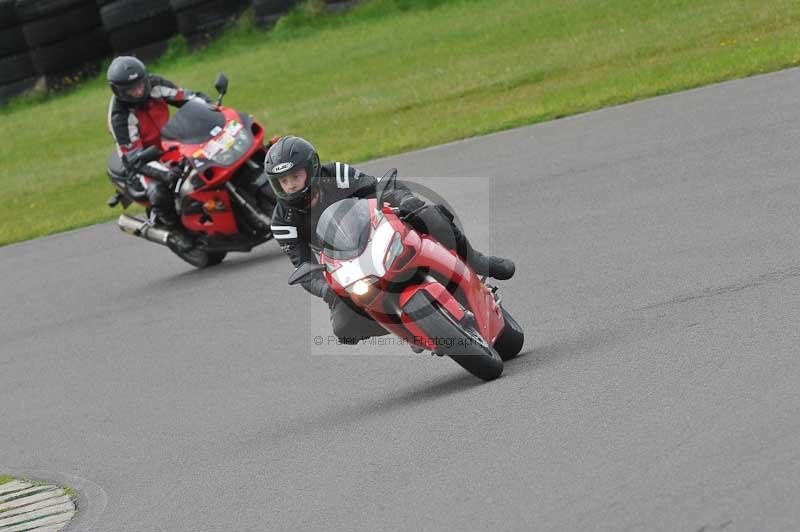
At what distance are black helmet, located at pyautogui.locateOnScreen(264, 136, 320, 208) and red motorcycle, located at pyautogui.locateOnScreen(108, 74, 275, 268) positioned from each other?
15.8 feet

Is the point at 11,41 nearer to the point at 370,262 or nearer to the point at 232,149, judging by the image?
the point at 232,149

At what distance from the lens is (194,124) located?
13211 millimetres

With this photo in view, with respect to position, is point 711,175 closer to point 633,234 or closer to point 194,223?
point 633,234

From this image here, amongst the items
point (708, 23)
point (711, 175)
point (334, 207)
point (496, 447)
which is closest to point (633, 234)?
point (711, 175)

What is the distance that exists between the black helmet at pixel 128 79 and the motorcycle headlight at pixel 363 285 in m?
6.49

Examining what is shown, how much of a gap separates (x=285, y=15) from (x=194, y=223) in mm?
16991

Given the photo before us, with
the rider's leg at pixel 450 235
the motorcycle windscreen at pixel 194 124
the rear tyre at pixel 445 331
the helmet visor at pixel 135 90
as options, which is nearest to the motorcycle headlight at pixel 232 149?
the motorcycle windscreen at pixel 194 124

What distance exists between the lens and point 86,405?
934cm

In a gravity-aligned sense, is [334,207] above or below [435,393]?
above

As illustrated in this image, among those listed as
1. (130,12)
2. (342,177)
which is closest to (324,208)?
(342,177)

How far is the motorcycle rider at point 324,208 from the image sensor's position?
25.1 feet

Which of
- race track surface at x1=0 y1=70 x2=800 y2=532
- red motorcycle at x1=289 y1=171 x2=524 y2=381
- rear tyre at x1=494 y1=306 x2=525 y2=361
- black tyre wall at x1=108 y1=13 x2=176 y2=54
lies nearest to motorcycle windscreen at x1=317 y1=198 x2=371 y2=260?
red motorcycle at x1=289 y1=171 x2=524 y2=381

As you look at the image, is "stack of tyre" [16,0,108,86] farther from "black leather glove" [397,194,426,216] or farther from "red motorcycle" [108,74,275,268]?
"black leather glove" [397,194,426,216]

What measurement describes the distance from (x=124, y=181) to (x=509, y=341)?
22.3ft
